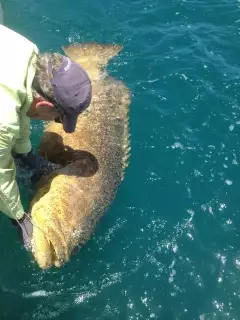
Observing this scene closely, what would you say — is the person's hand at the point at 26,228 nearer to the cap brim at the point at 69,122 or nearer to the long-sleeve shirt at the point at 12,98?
the long-sleeve shirt at the point at 12,98

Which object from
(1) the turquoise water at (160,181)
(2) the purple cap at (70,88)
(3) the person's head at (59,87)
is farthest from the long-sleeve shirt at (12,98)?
(1) the turquoise water at (160,181)

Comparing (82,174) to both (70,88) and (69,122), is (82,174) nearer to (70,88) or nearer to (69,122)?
(69,122)

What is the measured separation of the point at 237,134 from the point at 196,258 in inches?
83.5

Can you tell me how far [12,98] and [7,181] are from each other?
27.8 inches

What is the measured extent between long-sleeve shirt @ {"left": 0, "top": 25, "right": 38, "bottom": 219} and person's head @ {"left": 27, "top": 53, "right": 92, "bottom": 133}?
0.11 metres

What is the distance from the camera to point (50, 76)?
146 inches

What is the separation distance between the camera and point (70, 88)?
3.67 meters

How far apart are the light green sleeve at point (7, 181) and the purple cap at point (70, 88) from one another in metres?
0.58

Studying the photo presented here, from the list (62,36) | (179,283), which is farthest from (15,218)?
(62,36)

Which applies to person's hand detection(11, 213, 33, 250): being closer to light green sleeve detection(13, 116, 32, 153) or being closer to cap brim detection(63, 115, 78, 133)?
light green sleeve detection(13, 116, 32, 153)

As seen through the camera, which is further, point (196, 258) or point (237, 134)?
point (237, 134)

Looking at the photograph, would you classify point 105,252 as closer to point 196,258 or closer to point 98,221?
point 98,221

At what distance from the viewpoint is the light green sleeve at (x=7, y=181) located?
3.38 m

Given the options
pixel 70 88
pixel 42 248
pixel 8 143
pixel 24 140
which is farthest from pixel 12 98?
pixel 42 248
